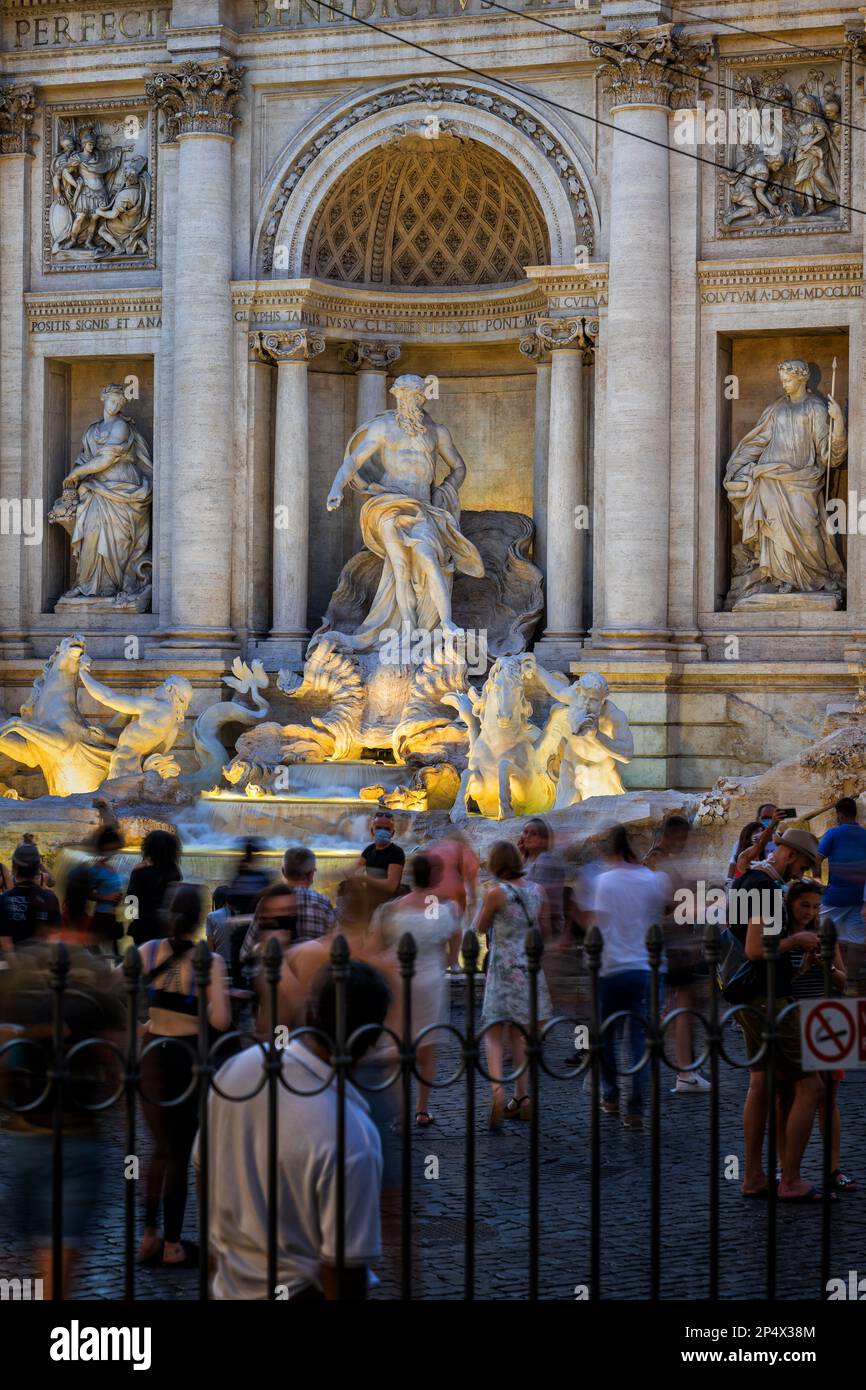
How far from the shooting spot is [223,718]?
20453mm

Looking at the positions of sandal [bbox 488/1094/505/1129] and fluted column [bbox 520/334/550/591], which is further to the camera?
fluted column [bbox 520/334/550/591]


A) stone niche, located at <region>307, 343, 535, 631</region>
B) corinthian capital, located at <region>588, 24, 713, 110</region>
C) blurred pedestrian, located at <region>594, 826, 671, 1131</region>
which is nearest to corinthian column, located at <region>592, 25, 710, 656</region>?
corinthian capital, located at <region>588, 24, 713, 110</region>

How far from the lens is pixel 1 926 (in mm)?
10055

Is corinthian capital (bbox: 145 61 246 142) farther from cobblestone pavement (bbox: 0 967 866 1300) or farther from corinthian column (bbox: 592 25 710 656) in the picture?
cobblestone pavement (bbox: 0 967 866 1300)

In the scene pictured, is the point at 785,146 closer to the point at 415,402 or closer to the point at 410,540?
the point at 415,402

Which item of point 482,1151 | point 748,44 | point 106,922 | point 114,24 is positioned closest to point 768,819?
point 482,1151

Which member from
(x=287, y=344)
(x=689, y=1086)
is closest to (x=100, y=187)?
(x=287, y=344)

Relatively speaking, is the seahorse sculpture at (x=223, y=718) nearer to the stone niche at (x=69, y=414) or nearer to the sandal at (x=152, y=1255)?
the stone niche at (x=69, y=414)

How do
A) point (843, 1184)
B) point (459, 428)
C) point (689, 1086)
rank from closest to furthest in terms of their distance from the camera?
point (843, 1184) < point (689, 1086) < point (459, 428)

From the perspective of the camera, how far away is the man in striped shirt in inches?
370

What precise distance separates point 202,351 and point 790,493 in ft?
21.0

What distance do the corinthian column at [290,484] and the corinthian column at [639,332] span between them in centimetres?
348

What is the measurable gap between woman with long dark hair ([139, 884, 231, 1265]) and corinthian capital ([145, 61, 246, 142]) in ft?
48.4

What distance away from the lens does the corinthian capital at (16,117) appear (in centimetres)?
2209
